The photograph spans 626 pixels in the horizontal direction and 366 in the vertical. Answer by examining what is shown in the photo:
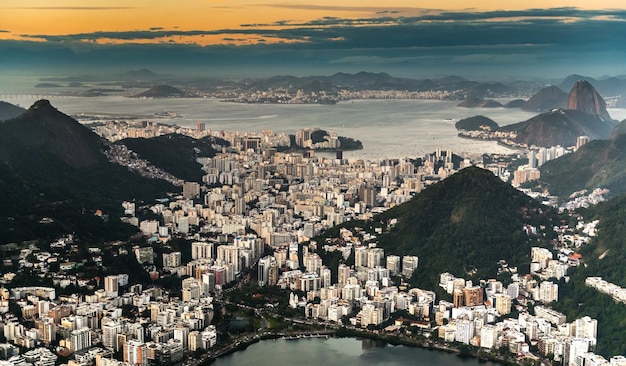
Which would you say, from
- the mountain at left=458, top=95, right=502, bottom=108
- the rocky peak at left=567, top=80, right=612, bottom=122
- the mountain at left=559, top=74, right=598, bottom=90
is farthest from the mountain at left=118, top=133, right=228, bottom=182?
the mountain at left=559, top=74, right=598, bottom=90

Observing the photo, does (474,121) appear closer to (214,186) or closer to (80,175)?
(214,186)

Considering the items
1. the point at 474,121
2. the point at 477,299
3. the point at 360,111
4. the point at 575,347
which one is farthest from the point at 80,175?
the point at 360,111

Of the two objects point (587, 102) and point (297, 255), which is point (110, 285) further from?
point (587, 102)

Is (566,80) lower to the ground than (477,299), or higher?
higher

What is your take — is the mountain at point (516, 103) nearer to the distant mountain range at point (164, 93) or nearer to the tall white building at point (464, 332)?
the distant mountain range at point (164, 93)

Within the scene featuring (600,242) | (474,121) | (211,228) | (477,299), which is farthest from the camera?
(474,121)

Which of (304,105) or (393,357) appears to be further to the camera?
(304,105)

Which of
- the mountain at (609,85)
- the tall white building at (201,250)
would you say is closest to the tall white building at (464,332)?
the tall white building at (201,250)

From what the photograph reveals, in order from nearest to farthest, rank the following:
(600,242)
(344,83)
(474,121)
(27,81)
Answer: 1. (600,242)
2. (27,81)
3. (474,121)
4. (344,83)
